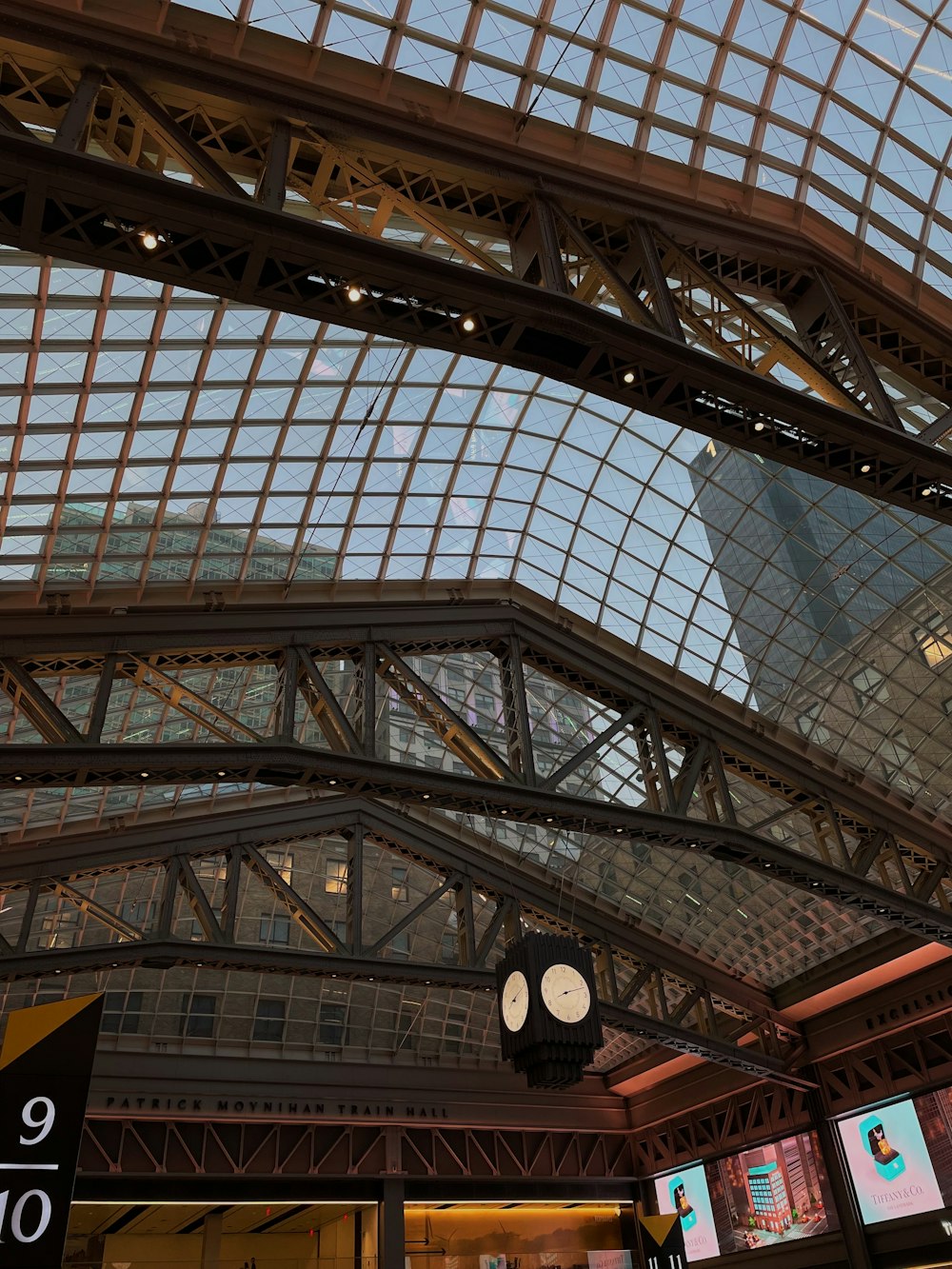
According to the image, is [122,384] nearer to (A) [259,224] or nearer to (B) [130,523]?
(B) [130,523]

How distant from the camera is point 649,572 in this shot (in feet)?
98.0

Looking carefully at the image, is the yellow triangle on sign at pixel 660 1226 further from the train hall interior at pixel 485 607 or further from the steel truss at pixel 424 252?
the steel truss at pixel 424 252

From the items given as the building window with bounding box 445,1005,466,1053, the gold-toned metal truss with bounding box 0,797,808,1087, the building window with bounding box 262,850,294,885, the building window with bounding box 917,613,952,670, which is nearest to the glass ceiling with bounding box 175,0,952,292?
the building window with bounding box 917,613,952,670

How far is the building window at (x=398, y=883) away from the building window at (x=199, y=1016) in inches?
323

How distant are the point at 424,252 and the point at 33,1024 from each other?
11876 millimetres

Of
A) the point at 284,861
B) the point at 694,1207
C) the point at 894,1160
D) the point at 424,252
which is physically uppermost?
the point at 284,861

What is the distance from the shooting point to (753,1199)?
42.6 metres

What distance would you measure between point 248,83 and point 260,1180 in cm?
3996

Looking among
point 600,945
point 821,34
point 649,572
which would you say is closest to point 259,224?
point 821,34

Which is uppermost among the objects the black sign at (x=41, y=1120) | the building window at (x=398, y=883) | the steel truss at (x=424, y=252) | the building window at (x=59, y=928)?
the building window at (x=398, y=883)

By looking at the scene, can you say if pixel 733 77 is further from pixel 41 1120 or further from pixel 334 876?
pixel 334 876

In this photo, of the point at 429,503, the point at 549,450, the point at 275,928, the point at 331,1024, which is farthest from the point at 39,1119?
the point at 331,1024

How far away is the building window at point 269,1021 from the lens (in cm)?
4200

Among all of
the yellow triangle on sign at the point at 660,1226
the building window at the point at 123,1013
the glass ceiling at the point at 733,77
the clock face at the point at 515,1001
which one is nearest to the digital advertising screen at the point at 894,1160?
the yellow triangle on sign at the point at 660,1226
